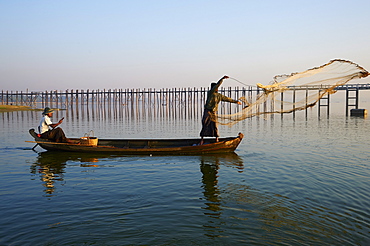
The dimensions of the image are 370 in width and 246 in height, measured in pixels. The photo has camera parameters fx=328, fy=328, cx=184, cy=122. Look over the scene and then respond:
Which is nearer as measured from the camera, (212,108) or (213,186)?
(213,186)

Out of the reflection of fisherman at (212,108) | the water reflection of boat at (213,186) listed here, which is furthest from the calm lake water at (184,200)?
the reflection of fisherman at (212,108)

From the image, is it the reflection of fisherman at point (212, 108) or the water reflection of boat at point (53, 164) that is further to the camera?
the reflection of fisherman at point (212, 108)

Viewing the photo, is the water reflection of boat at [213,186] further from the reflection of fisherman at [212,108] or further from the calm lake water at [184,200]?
the reflection of fisherman at [212,108]

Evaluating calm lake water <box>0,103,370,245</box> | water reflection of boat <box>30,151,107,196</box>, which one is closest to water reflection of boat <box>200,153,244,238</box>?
calm lake water <box>0,103,370,245</box>

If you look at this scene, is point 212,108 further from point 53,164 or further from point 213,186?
point 53,164

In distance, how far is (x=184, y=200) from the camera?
7.35 metres

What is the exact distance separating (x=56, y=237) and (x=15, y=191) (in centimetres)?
341

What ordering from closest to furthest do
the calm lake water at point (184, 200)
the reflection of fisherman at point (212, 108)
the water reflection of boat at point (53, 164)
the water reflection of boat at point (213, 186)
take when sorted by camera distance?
the calm lake water at point (184, 200) < the water reflection of boat at point (213, 186) < the water reflection of boat at point (53, 164) < the reflection of fisherman at point (212, 108)

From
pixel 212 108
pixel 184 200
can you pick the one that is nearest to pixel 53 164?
pixel 212 108

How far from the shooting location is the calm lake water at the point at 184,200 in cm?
548

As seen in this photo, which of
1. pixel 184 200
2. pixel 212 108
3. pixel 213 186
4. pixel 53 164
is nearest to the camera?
pixel 184 200

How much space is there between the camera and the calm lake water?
18.0 ft

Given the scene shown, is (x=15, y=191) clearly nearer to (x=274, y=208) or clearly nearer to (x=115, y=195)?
(x=115, y=195)

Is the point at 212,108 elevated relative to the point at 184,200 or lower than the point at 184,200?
elevated
